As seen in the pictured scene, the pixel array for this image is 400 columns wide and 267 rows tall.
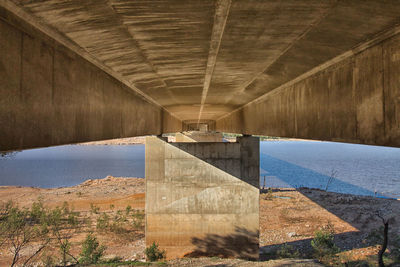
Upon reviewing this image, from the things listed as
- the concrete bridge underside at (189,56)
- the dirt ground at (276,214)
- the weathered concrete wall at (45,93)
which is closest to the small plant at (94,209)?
the dirt ground at (276,214)

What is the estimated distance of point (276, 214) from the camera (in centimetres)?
2714

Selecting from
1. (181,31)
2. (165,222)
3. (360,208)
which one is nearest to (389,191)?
(360,208)

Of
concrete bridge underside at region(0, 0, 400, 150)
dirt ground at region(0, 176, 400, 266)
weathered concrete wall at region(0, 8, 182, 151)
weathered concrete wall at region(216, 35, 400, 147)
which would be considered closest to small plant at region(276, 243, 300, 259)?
dirt ground at region(0, 176, 400, 266)

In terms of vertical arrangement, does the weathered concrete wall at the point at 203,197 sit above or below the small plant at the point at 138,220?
above

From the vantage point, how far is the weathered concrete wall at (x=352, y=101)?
Answer: 120 inches

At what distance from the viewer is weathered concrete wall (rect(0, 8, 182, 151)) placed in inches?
103

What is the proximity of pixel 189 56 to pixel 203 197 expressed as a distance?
12943 millimetres

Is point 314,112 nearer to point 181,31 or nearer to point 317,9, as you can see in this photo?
point 317,9

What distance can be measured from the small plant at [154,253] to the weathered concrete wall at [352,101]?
12227mm

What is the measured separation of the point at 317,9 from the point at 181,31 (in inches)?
70.5

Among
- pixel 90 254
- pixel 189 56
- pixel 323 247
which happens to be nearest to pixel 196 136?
pixel 323 247

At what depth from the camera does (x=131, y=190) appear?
3694cm

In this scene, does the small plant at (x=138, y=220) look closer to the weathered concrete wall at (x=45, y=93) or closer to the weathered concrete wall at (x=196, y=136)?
the weathered concrete wall at (x=196, y=136)

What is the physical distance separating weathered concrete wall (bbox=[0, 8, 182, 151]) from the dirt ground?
12.5 m
